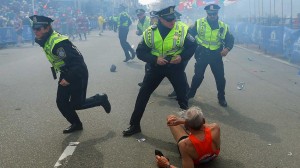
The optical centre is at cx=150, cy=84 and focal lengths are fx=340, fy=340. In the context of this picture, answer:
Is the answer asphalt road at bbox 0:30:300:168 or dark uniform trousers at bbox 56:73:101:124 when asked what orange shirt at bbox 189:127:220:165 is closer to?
asphalt road at bbox 0:30:300:168

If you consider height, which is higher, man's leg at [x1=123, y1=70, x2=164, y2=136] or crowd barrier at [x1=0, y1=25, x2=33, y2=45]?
crowd barrier at [x1=0, y1=25, x2=33, y2=45]

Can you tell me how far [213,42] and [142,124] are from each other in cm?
235

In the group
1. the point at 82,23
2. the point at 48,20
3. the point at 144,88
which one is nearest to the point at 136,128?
the point at 144,88

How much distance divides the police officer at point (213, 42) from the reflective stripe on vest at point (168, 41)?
1.94 metres

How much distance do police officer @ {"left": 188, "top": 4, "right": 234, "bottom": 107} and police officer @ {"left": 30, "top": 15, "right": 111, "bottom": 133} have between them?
9.13ft

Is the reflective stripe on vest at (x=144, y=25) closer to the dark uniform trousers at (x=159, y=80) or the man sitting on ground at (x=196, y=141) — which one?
the dark uniform trousers at (x=159, y=80)

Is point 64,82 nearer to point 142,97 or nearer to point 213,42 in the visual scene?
point 142,97

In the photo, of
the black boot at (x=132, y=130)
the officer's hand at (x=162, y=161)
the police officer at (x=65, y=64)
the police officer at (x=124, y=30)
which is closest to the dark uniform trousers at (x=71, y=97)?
the police officer at (x=65, y=64)

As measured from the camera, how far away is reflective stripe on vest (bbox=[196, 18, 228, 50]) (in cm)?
679

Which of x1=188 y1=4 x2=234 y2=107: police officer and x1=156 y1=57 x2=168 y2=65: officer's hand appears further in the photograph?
x1=188 y1=4 x2=234 y2=107: police officer

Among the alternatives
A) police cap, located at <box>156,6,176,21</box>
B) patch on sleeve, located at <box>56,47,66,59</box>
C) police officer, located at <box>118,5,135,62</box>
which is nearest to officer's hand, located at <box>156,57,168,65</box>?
police cap, located at <box>156,6,176,21</box>

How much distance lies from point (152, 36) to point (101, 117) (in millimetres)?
1976

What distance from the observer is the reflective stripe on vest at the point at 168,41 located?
4902 mm

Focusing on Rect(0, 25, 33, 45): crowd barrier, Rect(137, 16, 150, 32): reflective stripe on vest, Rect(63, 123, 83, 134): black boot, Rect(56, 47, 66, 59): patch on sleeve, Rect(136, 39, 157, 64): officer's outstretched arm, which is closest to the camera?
Rect(56, 47, 66, 59): patch on sleeve
